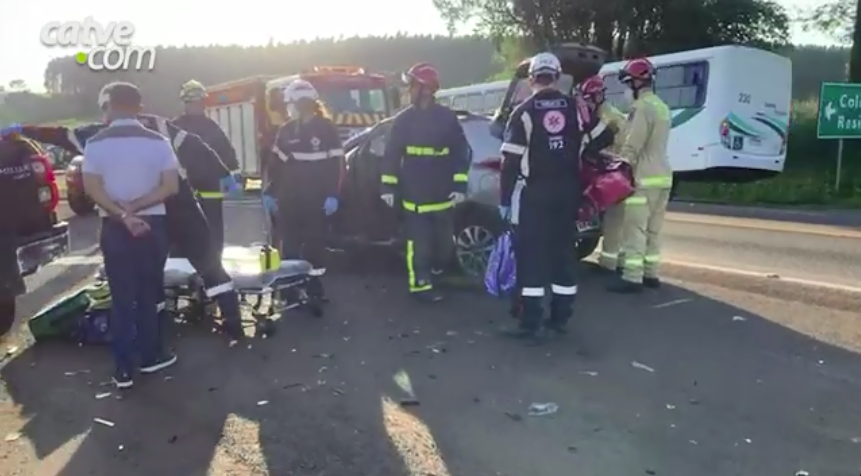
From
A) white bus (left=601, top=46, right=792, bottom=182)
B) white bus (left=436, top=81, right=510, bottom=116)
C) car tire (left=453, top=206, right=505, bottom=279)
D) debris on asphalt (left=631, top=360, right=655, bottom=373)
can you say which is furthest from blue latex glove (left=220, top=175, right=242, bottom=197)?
white bus (left=436, top=81, right=510, bottom=116)

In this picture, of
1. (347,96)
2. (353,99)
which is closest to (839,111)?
(353,99)

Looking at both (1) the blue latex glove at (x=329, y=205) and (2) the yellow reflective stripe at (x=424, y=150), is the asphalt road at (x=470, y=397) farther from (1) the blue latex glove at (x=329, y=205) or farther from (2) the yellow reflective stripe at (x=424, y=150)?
(2) the yellow reflective stripe at (x=424, y=150)

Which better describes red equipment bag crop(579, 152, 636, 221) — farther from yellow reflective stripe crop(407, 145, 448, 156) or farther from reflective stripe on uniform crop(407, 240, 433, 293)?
reflective stripe on uniform crop(407, 240, 433, 293)

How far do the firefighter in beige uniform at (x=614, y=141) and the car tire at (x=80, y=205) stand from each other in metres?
11.4

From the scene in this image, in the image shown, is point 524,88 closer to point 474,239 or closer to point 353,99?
point 474,239

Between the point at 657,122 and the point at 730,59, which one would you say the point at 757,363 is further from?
the point at 730,59

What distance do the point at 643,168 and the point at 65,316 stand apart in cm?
483

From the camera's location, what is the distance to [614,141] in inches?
327

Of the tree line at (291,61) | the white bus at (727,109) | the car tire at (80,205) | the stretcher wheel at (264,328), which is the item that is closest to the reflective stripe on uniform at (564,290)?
the stretcher wheel at (264,328)

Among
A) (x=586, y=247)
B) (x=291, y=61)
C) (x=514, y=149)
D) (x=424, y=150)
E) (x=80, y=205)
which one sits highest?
(x=291, y=61)

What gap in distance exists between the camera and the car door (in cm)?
938

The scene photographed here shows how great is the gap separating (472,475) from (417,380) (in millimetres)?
1587

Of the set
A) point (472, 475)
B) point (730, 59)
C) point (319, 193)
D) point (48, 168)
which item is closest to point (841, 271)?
point (319, 193)

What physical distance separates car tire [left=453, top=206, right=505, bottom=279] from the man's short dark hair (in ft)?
12.2
